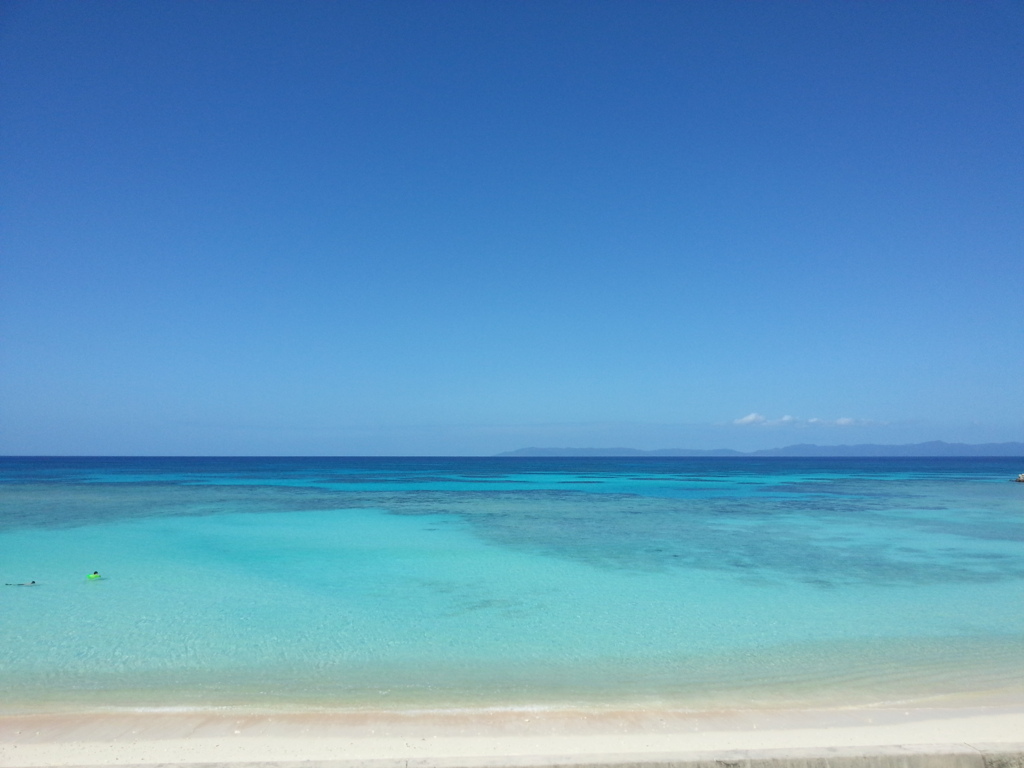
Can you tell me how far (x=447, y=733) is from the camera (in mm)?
4977

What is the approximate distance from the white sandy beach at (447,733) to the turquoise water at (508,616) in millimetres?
340

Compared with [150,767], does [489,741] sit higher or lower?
lower

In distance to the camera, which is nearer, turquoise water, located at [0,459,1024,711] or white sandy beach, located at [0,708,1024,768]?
white sandy beach, located at [0,708,1024,768]

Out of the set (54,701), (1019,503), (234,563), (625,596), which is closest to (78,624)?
(54,701)

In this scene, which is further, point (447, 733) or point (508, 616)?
point (508, 616)

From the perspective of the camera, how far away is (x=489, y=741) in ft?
15.8

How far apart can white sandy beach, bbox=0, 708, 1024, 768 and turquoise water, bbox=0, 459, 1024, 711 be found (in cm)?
34

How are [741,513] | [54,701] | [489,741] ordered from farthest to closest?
[741,513], [54,701], [489,741]

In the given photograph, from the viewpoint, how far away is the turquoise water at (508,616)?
19.9 ft

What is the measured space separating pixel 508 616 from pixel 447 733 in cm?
357

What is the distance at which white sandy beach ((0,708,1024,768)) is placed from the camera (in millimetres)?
4641

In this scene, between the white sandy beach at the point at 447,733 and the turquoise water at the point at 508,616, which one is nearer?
the white sandy beach at the point at 447,733

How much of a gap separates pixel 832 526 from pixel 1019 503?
13.9m

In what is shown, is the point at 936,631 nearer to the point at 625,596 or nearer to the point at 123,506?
the point at 625,596
